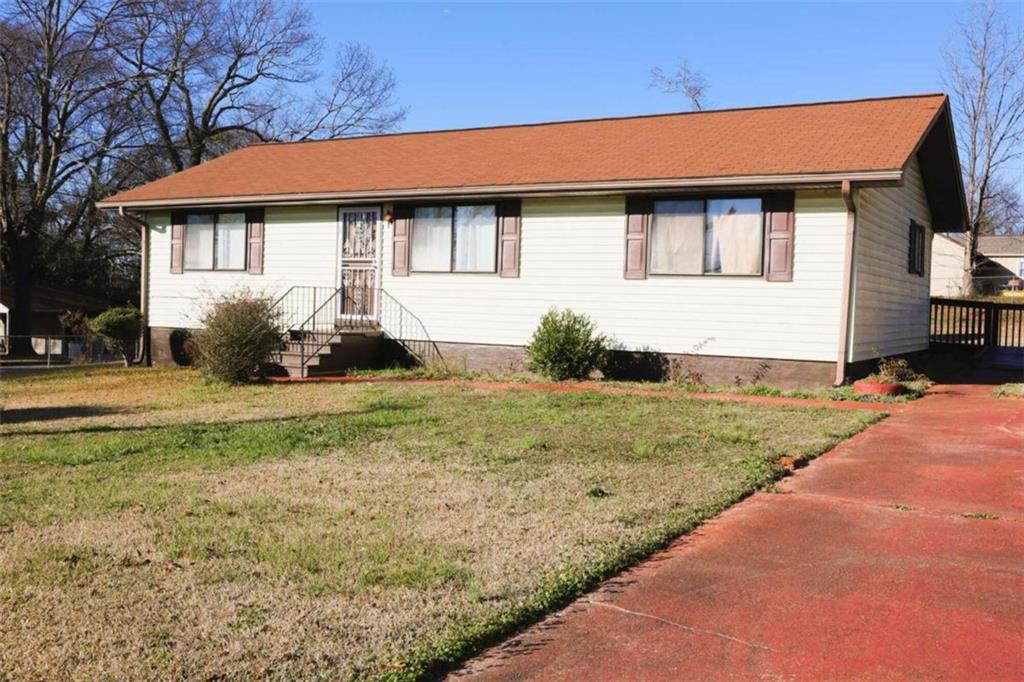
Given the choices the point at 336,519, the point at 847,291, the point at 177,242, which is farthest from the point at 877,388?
the point at 177,242

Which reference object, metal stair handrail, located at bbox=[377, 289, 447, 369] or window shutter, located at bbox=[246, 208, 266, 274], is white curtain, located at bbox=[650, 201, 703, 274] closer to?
metal stair handrail, located at bbox=[377, 289, 447, 369]

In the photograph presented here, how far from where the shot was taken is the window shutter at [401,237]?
1641 centimetres

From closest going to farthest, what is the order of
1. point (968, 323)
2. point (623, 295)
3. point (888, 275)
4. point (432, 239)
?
point (623, 295), point (888, 275), point (432, 239), point (968, 323)

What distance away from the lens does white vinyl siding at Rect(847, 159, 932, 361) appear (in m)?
13.4

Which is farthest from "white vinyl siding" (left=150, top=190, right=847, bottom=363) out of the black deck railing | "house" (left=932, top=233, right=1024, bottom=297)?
"house" (left=932, top=233, right=1024, bottom=297)

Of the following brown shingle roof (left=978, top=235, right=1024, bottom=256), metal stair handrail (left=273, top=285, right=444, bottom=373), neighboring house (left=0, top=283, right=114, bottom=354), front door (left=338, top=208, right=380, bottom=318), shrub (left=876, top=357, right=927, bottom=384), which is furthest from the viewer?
brown shingle roof (left=978, top=235, right=1024, bottom=256)

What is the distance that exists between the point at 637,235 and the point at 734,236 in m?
1.52

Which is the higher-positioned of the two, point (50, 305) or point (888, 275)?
point (888, 275)

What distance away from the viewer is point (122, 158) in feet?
108

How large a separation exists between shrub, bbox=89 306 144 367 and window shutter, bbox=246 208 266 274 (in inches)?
116

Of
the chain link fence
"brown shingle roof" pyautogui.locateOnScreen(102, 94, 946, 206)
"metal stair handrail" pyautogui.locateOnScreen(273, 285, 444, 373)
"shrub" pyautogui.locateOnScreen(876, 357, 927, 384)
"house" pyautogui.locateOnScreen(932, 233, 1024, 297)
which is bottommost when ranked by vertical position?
the chain link fence

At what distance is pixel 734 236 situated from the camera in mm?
13664

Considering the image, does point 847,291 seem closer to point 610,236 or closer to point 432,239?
point 610,236

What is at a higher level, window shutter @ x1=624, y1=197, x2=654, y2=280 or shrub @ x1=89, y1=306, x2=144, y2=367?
window shutter @ x1=624, y1=197, x2=654, y2=280
